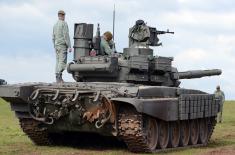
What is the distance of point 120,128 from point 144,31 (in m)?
4.00

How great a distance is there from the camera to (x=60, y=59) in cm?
1786

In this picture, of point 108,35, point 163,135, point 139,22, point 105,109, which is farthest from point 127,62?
point 105,109

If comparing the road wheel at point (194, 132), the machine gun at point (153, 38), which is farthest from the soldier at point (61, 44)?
the road wheel at point (194, 132)

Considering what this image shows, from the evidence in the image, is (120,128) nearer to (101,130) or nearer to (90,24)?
(101,130)

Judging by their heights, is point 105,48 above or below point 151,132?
above

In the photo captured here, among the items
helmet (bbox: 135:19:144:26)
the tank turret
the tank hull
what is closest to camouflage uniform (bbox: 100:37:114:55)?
the tank turret

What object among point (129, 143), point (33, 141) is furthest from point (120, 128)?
point (33, 141)

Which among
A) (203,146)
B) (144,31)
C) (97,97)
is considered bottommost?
(203,146)

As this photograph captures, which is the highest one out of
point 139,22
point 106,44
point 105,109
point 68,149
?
point 139,22

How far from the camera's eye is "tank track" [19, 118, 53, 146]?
1738 cm

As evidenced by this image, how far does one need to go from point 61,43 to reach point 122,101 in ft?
11.2

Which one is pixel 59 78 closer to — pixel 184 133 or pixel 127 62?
pixel 127 62

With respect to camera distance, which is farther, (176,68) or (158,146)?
(176,68)

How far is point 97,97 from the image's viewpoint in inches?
615
